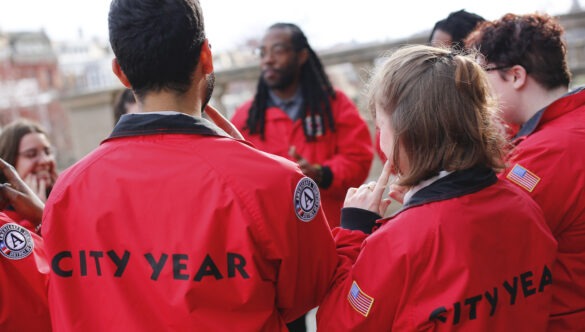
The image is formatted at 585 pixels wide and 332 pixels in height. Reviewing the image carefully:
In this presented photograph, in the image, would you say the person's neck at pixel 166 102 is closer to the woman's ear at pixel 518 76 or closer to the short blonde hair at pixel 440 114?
the short blonde hair at pixel 440 114

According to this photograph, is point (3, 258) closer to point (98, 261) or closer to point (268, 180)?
point (98, 261)

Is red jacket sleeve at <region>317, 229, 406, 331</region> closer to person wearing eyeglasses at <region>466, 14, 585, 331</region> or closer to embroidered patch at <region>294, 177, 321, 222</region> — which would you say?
embroidered patch at <region>294, 177, 321, 222</region>

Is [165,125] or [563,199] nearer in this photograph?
[165,125]

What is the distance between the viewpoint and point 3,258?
6.28ft

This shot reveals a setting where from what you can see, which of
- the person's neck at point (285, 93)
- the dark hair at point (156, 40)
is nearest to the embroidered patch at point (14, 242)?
the dark hair at point (156, 40)

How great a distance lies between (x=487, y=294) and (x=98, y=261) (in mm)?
1116

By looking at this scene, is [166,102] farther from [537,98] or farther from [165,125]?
[537,98]

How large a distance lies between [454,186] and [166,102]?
88 cm

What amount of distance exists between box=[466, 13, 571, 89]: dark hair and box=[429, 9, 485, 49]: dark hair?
119cm

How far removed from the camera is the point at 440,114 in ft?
5.78

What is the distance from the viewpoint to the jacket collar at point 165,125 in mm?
1664

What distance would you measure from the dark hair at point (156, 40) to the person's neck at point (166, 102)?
2cm

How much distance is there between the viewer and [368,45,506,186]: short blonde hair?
1767 millimetres

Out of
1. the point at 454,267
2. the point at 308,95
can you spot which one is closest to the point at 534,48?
the point at 454,267
